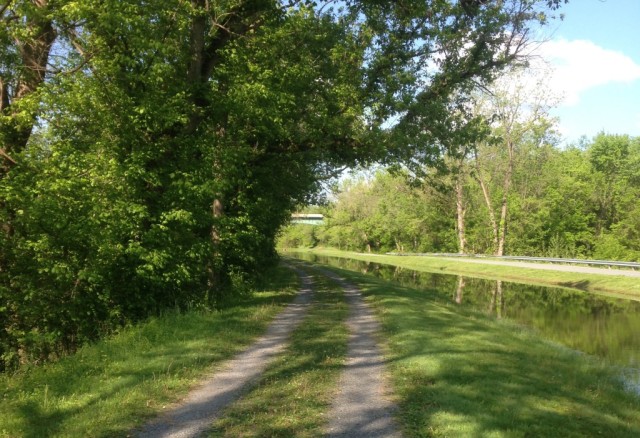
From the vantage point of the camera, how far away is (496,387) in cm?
727

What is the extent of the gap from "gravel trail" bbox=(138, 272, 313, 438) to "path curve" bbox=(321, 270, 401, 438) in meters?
1.44

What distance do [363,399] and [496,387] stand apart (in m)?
2.18

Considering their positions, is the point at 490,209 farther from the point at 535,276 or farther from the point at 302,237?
the point at 302,237

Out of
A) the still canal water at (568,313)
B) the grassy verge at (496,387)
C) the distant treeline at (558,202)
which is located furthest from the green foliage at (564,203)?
the grassy verge at (496,387)

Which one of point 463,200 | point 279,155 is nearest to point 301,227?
point 463,200

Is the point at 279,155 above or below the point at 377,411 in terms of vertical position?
above

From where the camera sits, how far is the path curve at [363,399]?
5.51 metres

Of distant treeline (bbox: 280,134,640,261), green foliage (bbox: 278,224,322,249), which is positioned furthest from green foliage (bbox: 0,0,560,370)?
green foliage (bbox: 278,224,322,249)

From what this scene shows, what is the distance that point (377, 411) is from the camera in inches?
242

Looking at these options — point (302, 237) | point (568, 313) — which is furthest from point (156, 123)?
point (302, 237)

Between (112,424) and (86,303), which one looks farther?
(86,303)

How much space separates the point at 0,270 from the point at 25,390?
14.3 ft

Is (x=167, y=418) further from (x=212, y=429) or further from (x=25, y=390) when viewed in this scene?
(x=25, y=390)

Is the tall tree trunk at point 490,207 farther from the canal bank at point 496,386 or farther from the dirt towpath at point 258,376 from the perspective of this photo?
the dirt towpath at point 258,376
